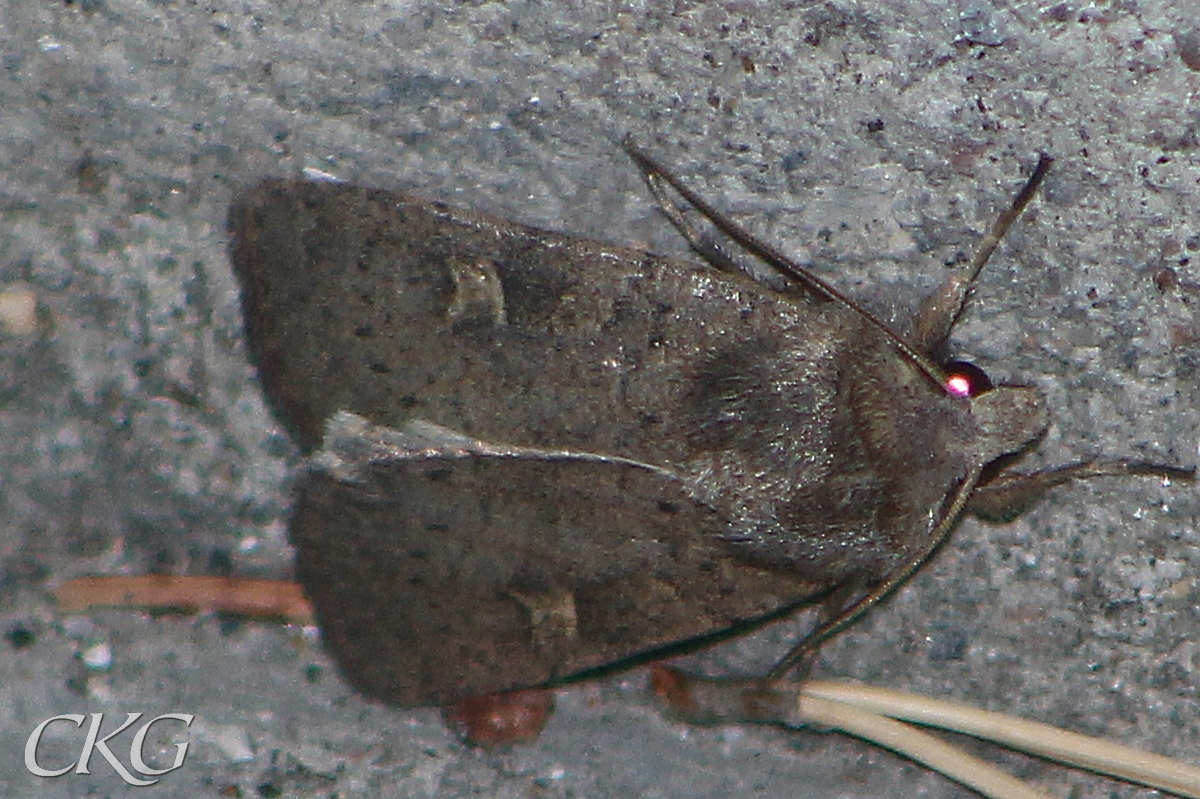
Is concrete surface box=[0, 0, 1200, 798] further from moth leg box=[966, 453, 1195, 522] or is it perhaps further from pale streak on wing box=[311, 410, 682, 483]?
pale streak on wing box=[311, 410, 682, 483]

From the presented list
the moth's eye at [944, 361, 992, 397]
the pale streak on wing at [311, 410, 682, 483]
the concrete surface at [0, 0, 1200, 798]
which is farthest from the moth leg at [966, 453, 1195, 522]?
the pale streak on wing at [311, 410, 682, 483]

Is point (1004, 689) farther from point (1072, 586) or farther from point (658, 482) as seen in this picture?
point (658, 482)

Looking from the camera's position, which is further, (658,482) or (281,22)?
(281,22)

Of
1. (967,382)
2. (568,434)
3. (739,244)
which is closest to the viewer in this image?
(568,434)

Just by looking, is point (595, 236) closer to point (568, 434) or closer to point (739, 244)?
point (739, 244)

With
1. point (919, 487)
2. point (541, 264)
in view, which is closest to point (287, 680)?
point (541, 264)

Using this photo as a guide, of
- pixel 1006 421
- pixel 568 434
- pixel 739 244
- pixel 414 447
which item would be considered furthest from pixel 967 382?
pixel 414 447
